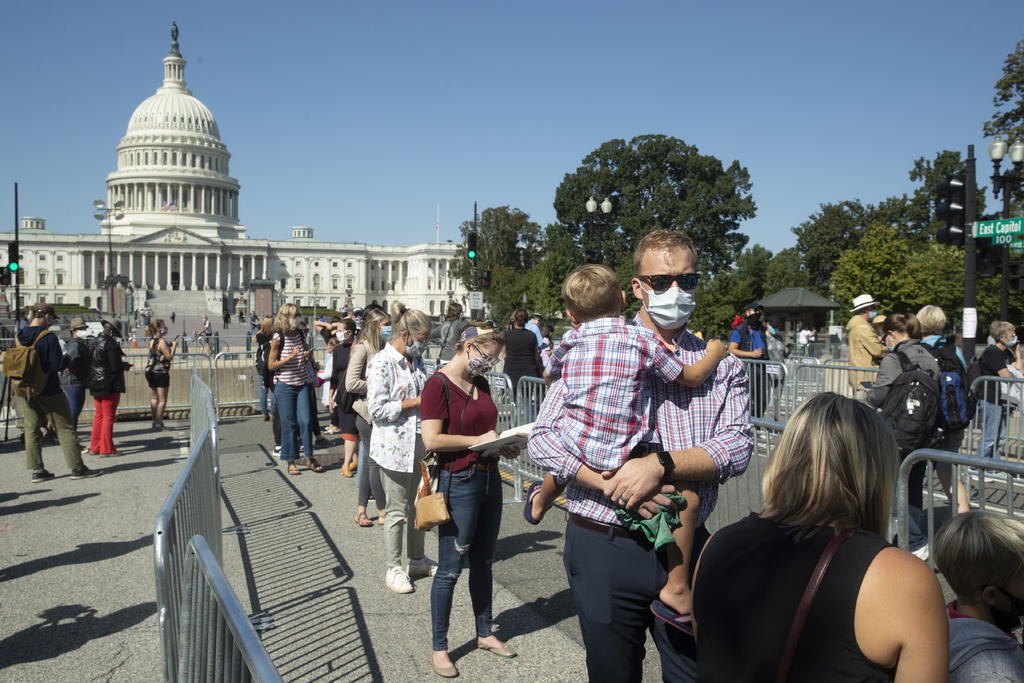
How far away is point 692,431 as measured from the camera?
2.72 meters

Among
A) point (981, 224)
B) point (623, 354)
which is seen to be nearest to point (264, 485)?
point (623, 354)

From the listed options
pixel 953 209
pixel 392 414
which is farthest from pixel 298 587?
pixel 953 209

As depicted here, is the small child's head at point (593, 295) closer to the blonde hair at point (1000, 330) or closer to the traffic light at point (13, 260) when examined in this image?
the blonde hair at point (1000, 330)

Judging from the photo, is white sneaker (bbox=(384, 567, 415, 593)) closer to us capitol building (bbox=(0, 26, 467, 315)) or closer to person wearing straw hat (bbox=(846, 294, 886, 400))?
person wearing straw hat (bbox=(846, 294, 886, 400))

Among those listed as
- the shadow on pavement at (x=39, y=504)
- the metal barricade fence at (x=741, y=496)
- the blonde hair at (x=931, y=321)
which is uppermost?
the blonde hair at (x=931, y=321)

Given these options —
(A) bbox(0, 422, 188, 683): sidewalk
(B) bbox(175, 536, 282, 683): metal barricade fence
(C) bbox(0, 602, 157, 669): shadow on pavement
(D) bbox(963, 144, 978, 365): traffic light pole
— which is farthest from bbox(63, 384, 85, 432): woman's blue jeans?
A: (D) bbox(963, 144, 978, 365): traffic light pole

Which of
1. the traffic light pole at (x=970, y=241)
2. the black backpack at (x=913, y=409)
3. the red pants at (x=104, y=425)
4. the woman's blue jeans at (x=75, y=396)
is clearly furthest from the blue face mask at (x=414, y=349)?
the traffic light pole at (x=970, y=241)

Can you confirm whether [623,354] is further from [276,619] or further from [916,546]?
[276,619]

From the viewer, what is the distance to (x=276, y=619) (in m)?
5.17

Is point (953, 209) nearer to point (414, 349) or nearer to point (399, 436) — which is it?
point (414, 349)

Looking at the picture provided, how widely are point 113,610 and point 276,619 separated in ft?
3.84

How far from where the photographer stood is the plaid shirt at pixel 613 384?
261cm

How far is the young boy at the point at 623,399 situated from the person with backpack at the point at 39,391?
821cm

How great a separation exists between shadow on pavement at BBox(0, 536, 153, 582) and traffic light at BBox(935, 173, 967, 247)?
1251 centimetres
